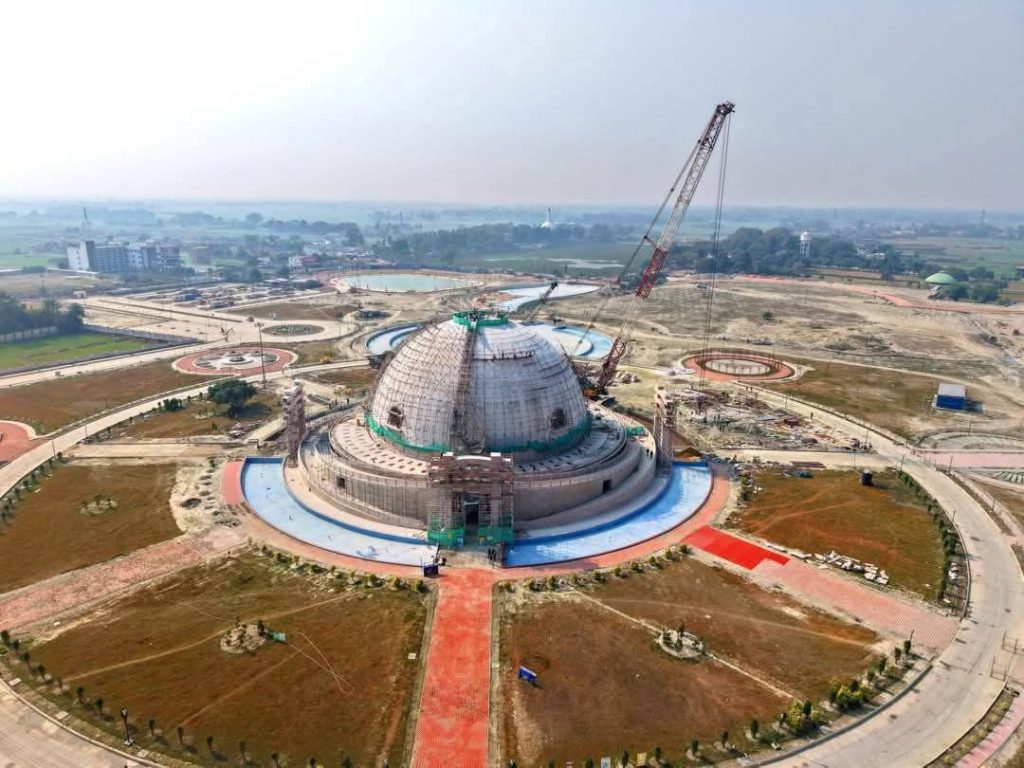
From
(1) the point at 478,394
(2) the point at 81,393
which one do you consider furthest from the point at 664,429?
(2) the point at 81,393

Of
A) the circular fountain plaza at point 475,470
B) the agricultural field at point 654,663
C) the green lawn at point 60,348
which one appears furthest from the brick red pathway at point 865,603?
the green lawn at point 60,348

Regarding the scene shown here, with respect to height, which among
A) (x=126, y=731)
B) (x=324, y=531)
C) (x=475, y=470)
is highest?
(x=475, y=470)

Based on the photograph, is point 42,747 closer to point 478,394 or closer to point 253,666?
point 253,666

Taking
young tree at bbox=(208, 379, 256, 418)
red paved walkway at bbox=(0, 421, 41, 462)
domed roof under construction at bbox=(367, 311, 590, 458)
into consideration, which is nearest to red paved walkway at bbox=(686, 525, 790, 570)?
domed roof under construction at bbox=(367, 311, 590, 458)

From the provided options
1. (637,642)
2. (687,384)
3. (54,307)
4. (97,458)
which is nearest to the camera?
(637,642)

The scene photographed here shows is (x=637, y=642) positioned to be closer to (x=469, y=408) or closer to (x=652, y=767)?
(x=652, y=767)

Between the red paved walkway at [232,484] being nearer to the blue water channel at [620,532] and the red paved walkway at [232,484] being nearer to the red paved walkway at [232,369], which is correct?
the blue water channel at [620,532]

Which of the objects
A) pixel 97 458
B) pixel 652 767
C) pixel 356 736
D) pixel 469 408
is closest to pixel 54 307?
pixel 97 458
